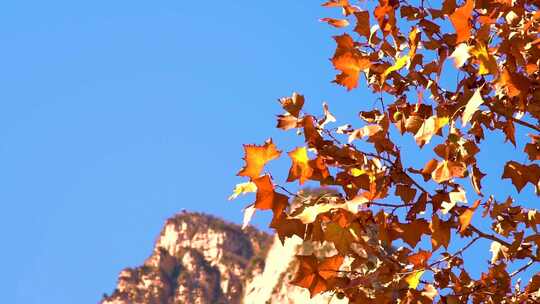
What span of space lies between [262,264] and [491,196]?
59.5m

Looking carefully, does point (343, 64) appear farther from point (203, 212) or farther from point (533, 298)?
point (203, 212)

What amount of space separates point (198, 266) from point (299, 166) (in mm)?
72363

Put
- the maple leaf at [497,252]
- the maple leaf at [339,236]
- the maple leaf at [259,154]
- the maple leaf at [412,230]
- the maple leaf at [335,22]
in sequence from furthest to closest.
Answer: the maple leaf at [497,252], the maple leaf at [335,22], the maple leaf at [412,230], the maple leaf at [339,236], the maple leaf at [259,154]

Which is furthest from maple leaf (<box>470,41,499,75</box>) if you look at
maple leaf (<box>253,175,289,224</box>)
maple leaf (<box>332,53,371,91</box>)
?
maple leaf (<box>253,175,289,224</box>)

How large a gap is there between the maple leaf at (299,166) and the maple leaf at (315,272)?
38cm

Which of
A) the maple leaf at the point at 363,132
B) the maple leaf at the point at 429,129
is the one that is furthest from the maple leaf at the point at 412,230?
the maple leaf at the point at 363,132

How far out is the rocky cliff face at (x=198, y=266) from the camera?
2675 inches

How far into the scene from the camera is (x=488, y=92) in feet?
12.1

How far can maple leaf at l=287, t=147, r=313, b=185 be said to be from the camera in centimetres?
278

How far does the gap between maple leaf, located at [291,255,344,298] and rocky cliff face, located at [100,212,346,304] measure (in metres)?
56.1

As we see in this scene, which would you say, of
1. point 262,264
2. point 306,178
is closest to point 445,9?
point 306,178

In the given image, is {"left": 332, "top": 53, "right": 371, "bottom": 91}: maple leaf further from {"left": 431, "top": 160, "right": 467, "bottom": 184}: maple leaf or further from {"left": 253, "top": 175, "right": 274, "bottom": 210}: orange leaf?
{"left": 253, "top": 175, "right": 274, "bottom": 210}: orange leaf

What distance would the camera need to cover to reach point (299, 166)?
9.20ft

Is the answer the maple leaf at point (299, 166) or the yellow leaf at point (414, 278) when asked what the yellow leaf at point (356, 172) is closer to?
the maple leaf at point (299, 166)
